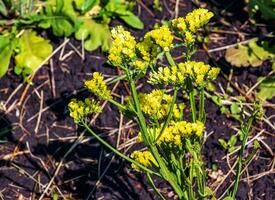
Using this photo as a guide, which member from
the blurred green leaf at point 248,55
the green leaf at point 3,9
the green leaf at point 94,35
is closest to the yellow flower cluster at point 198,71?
the blurred green leaf at point 248,55

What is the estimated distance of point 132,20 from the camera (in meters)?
3.09

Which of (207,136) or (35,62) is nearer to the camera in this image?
(207,136)

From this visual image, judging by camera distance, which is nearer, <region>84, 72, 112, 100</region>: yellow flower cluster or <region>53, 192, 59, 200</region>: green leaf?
<region>84, 72, 112, 100</region>: yellow flower cluster

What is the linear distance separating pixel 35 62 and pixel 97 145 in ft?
2.06

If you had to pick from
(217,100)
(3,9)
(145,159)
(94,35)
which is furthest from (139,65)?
(3,9)

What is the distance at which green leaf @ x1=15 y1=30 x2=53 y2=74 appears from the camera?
2984 mm

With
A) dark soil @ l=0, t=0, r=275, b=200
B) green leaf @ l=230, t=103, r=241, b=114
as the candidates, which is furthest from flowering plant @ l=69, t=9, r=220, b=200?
green leaf @ l=230, t=103, r=241, b=114

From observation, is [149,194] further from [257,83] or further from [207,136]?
[257,83]

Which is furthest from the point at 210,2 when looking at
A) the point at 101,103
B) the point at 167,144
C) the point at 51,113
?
the point at 167,144

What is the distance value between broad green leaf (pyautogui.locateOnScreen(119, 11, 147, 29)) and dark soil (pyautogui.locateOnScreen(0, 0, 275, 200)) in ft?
0.17

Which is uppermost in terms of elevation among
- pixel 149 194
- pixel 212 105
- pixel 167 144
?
pixel 167 144

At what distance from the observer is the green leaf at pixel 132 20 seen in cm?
307

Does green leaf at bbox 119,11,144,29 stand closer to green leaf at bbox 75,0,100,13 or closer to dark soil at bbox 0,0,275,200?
dark soil at bbox 0,0,275,200

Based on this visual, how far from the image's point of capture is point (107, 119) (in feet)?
9.14
